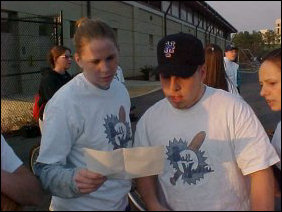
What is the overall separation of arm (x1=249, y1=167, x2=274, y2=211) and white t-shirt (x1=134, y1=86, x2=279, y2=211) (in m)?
0.03

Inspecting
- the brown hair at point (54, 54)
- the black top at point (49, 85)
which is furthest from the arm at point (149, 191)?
the brown hair at point (54, 54)

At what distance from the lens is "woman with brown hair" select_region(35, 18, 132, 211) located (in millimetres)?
1778

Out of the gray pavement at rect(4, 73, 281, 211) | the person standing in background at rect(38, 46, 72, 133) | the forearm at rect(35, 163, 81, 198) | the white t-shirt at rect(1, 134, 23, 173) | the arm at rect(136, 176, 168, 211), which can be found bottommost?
the gray pavement at rect(4, 73, 281, 211)

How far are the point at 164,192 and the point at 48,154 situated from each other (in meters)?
0.48

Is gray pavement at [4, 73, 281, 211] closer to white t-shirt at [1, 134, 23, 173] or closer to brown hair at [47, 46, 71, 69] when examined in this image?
white t-shirt at [1, 134, 23, 173]

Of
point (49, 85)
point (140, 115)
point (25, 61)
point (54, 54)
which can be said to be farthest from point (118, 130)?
point (25, 61)

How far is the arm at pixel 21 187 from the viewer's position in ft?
4.58

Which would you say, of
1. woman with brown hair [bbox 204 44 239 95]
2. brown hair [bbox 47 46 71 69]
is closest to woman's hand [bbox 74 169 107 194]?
woman with brown hair [bbox 204 44 239 95]

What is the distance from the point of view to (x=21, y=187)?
1.44 m

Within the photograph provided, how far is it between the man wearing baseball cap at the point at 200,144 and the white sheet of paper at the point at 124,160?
0.85 feet

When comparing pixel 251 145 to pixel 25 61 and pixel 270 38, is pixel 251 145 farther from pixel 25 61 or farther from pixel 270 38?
pixel 270 38

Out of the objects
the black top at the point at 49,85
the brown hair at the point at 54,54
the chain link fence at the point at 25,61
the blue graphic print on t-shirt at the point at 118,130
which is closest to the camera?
the blue graphic print on t-shirt at the point at 118,130

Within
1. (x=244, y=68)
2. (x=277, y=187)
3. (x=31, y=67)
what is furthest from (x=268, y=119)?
(x=244, y=68)

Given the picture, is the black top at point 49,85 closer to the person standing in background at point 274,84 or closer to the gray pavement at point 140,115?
the gray pavement at point 140,115
